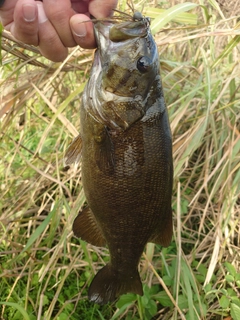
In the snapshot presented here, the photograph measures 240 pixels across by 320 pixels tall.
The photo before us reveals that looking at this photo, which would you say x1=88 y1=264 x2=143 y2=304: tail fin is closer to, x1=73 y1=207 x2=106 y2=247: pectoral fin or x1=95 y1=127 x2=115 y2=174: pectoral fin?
x1=73 y1=207 x2=106 y2=247: pectoral fin

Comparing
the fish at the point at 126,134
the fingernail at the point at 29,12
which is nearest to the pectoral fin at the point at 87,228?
the fish at the point at 126,134

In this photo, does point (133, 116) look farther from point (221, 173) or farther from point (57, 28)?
Answer: point (221, 173)

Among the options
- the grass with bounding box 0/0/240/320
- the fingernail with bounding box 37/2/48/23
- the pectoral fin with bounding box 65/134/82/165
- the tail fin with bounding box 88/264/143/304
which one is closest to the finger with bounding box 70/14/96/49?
the fingernail with bounding box 37/2/48/23

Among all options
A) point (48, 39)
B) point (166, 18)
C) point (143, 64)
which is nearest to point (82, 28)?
point (48, 39)

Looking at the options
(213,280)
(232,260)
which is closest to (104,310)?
(213,280)

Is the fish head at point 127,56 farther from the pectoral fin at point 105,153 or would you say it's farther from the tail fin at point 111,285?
the tail fin at point 111,285

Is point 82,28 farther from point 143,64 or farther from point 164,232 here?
point 164,232
